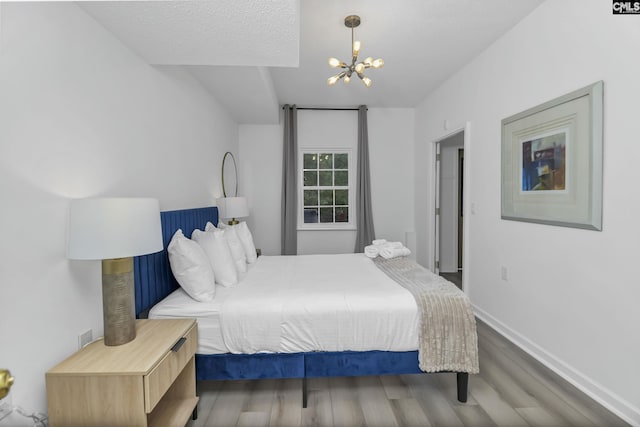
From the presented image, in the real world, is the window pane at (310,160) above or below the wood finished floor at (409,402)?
above

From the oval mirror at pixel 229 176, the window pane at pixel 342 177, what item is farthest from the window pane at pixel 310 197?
the oval mirror at pixel 229 176

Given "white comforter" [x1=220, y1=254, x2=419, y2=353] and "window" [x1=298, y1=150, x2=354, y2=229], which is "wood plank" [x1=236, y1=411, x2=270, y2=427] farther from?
"window" [x1=298, y1=150, x2=354, y2=229]

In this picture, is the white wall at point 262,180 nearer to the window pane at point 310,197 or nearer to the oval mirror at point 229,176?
the oval mirror at point 229,176

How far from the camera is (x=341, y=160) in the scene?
198 inches

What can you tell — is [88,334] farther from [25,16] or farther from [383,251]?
[383,251]

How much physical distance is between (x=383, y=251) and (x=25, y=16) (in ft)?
9.29

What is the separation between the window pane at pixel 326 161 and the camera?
501 centimetres

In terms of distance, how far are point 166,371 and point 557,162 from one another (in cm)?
277

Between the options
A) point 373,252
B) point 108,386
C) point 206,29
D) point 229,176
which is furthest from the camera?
point 229,176

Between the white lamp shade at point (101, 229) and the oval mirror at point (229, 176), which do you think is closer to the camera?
the white lamp shade at point (101, 229)

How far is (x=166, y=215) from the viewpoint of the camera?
7.45 ft

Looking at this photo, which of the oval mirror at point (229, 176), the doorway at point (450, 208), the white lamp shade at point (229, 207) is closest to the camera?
the white lamp shade at point (229, 207)

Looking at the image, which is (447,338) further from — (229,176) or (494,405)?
(229,176)

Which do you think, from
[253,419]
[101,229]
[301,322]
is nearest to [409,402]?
Result: [301,322]
